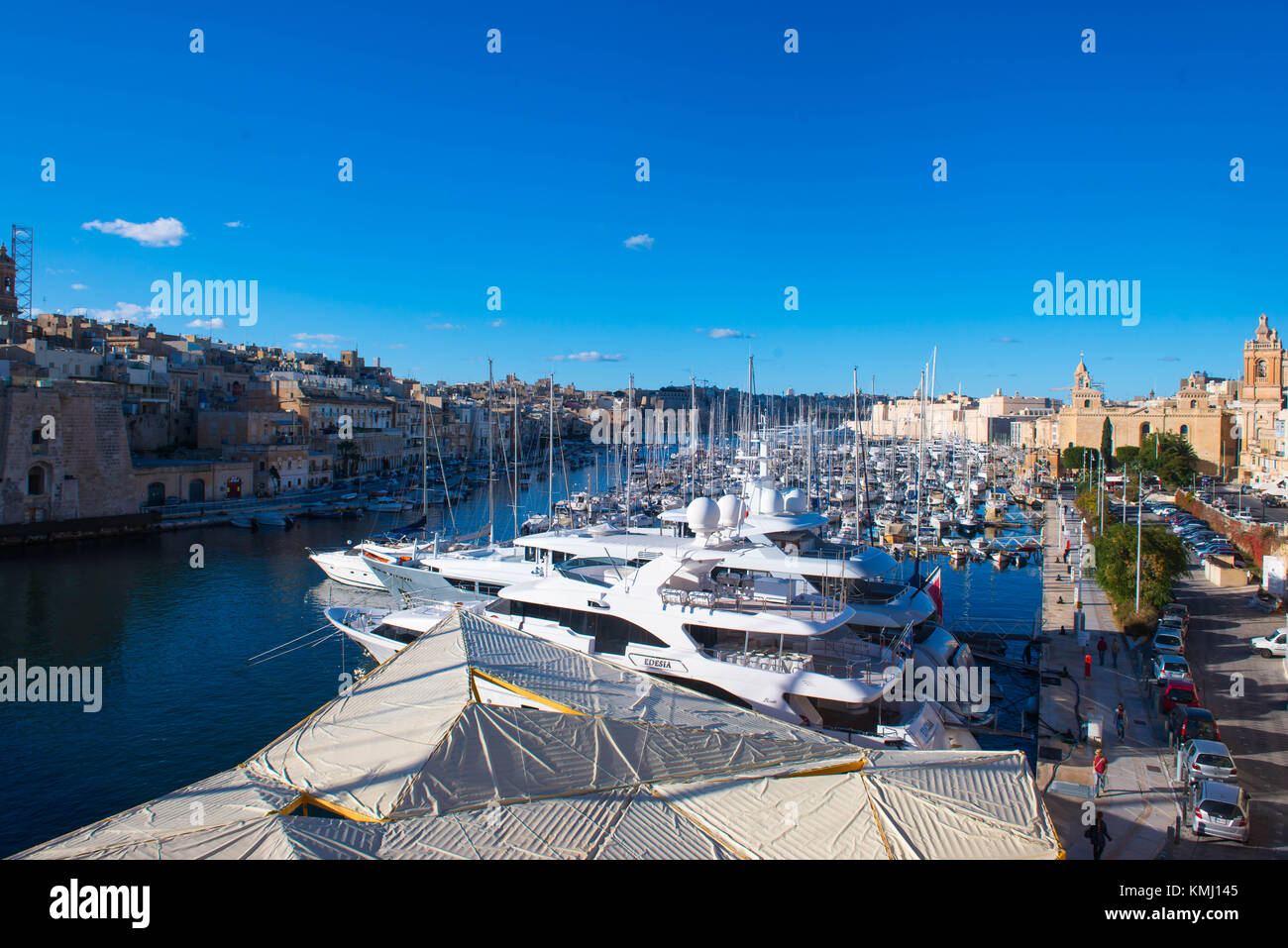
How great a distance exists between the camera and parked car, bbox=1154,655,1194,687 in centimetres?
1256

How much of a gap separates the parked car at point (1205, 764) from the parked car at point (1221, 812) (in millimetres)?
842

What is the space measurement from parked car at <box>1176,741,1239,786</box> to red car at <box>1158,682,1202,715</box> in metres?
2.36

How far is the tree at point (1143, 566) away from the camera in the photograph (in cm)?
1786

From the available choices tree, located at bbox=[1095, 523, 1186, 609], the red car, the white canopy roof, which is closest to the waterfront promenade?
the red car

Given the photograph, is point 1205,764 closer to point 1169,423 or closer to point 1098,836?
point 1098,836

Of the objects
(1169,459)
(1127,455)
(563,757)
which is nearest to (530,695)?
→ (563,757)

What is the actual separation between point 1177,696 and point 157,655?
64.7 feet

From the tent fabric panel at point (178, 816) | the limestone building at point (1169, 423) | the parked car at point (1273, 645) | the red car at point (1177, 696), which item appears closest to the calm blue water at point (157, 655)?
the red car at point (1177, 696)

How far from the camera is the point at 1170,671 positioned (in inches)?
513

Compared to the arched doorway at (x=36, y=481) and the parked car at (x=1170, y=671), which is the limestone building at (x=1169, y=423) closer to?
the parked car at (x=1170, y=671)

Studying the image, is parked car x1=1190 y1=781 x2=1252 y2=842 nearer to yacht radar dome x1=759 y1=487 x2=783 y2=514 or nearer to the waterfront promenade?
the waterfront promenade

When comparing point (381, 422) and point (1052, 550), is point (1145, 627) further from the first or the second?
point (381, 422)

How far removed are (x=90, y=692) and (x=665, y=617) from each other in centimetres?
1138
